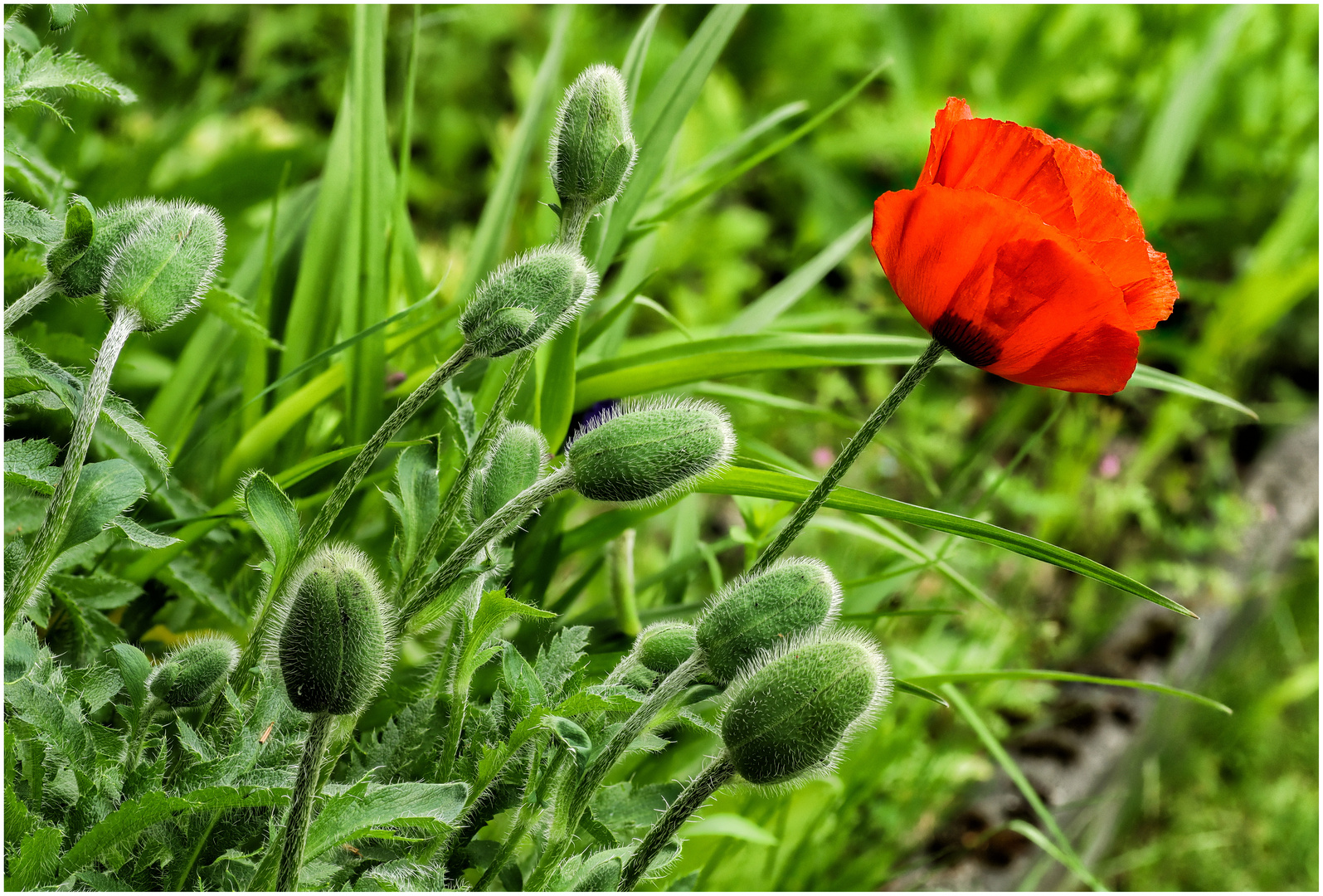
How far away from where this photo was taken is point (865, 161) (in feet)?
8.43

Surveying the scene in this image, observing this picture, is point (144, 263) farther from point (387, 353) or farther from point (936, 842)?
point (936, 842)

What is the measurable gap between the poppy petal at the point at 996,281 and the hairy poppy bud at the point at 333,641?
0.37 m

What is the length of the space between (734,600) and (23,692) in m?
0.39

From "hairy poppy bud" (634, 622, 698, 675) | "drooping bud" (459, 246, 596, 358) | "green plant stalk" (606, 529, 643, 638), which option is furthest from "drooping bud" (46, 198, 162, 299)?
"green plant stalk" (606, 529, 643, 638)

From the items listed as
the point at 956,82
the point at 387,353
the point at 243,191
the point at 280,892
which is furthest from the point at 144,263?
the point at 956,82

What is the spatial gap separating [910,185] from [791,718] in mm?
2034

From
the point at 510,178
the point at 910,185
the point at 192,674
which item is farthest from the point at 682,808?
the point at 910,185

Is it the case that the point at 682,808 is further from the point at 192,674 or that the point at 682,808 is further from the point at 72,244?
the point at 72,244

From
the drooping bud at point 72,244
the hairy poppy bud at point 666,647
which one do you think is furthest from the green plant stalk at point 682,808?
the drooping bud at point 72,244

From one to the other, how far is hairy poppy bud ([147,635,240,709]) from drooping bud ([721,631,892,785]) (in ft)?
0.96

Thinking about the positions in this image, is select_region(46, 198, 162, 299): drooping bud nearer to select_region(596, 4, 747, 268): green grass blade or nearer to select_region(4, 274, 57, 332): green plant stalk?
select_region(4, 274, 57, 332): green plant stalk

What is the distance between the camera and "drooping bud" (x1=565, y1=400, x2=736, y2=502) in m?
0.59

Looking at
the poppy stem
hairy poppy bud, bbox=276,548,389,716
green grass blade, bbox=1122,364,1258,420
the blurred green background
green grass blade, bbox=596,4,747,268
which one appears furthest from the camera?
the blurred green background

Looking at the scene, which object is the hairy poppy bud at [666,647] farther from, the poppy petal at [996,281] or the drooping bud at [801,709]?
the poppy petal at [996,281]
